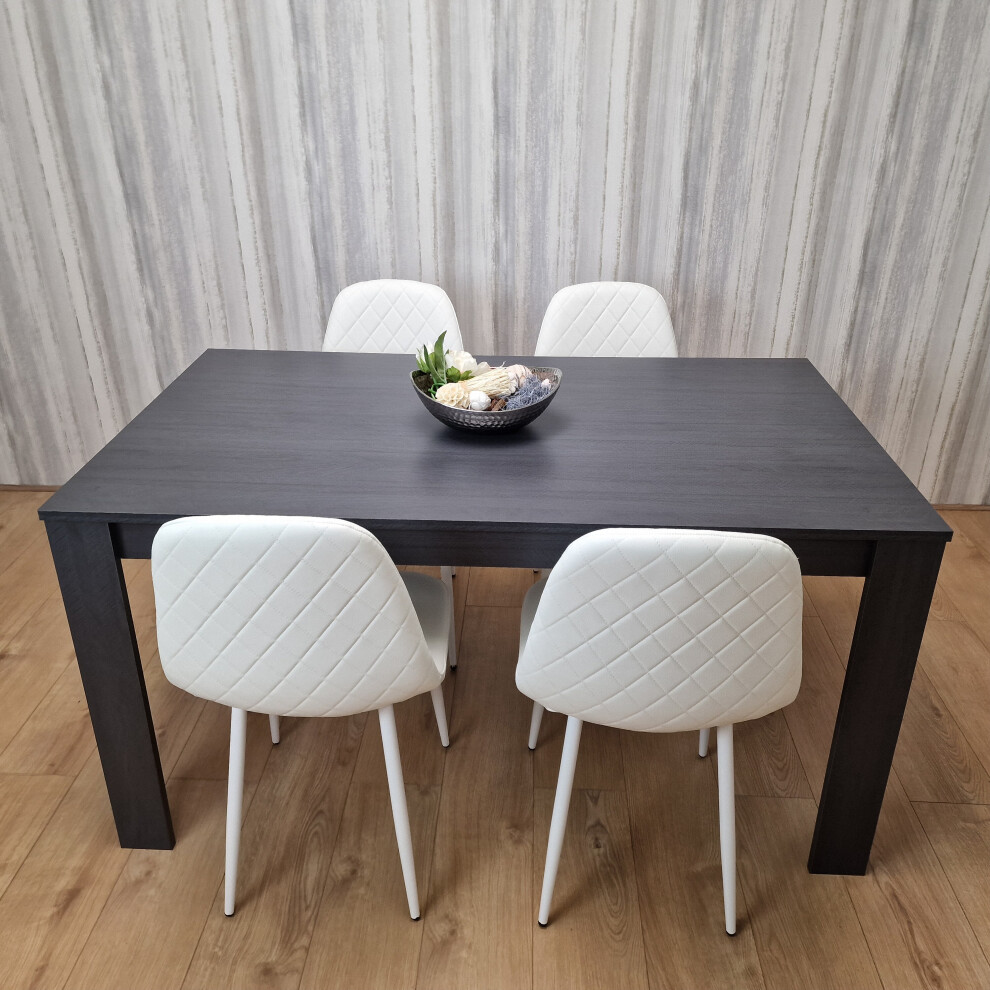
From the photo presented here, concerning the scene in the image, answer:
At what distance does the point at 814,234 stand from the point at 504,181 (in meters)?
0.94

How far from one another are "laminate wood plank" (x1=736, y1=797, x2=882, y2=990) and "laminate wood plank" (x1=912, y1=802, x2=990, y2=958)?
21 centimetres

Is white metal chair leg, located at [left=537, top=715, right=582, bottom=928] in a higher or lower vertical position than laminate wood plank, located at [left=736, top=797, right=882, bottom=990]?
higher

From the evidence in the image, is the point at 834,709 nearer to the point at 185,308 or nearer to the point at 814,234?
the point at 814,234

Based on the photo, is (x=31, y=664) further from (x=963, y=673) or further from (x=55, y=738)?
(x=963, y=673)

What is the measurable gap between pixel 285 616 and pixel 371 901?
0.66 metres

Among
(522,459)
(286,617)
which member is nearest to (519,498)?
(522,459)

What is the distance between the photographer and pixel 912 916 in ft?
4.94

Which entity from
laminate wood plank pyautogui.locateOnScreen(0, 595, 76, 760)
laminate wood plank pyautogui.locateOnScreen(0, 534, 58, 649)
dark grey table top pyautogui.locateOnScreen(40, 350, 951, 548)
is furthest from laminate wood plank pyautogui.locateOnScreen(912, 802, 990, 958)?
laminate wood plank pyautogui.locateOnScreen(0, 534, 58, 649)

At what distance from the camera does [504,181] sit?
248 centimetres

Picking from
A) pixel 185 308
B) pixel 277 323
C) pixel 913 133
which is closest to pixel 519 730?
pixel 277 323

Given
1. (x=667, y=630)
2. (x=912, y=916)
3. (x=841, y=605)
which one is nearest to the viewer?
(x=667, y=630)

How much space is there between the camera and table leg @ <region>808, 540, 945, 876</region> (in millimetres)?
1319

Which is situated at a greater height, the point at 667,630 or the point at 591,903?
the point at 667,630

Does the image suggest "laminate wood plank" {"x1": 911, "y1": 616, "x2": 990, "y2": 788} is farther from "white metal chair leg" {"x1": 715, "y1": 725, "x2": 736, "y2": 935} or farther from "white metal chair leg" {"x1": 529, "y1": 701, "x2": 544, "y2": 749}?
"white metal chair leg" {"x1": 529, "y1": 701, "x2": 544, "y2": 749}
